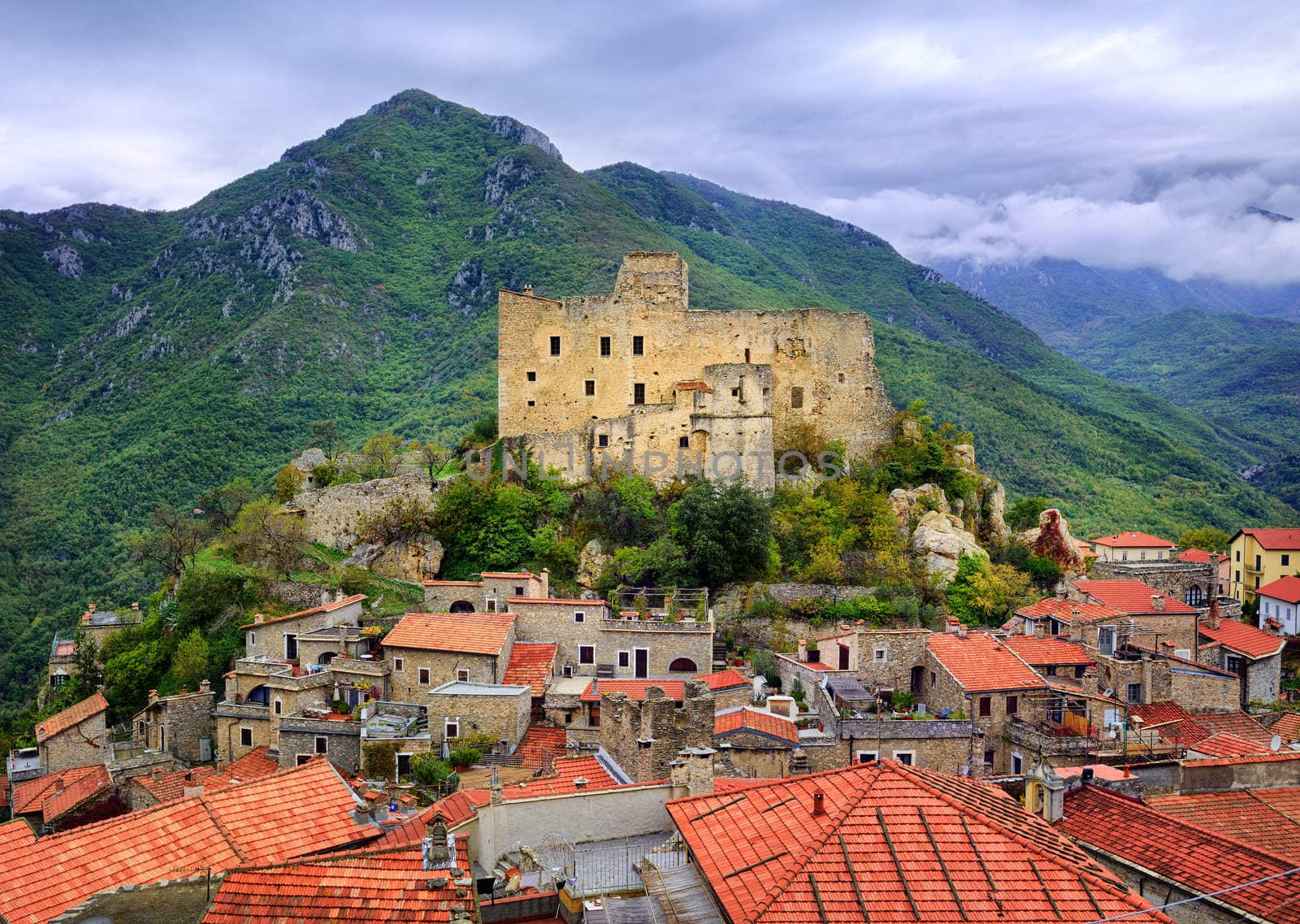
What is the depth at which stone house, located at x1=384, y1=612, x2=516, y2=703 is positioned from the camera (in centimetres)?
2823

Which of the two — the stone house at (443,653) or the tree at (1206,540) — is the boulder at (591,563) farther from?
the tree at (1206,540)

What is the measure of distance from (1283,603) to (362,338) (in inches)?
2864

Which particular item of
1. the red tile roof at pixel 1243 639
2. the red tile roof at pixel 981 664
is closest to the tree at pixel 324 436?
the red tile roof at pixel 981 664

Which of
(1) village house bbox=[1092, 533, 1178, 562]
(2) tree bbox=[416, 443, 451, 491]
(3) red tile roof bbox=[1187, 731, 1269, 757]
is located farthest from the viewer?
(1) village house bbox=[1092, 533, 1178, 562]

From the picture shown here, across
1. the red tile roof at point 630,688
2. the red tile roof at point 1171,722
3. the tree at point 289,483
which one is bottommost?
the red tile roof at point 1171,722

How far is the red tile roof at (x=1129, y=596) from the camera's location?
1371 inches

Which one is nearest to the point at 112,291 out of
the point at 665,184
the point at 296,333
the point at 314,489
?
the point at 296,333

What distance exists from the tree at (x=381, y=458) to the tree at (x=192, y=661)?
36.6 feet

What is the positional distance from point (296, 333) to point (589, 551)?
5897 centimetres

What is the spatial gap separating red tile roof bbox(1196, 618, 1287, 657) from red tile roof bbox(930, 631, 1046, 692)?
11.0 m

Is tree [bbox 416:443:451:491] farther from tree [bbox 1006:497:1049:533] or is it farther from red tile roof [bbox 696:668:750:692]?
tree [bbox 1006:497:1049:533]

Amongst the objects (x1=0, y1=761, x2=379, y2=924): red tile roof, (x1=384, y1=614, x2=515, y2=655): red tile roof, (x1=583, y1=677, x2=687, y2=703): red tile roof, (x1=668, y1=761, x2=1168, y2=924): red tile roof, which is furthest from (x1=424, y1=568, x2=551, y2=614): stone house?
(x1=668, y1=761, x2=1168, y2=924): red tile roof

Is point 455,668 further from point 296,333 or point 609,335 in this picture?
point 296,333

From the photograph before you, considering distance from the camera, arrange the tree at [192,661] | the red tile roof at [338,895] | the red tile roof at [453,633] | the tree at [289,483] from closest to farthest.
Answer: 1. the red tile roof at [338,895]
2. the red tile roof at [453,633]
3. the tree at [192,661]
4. the tree at [289,483]
